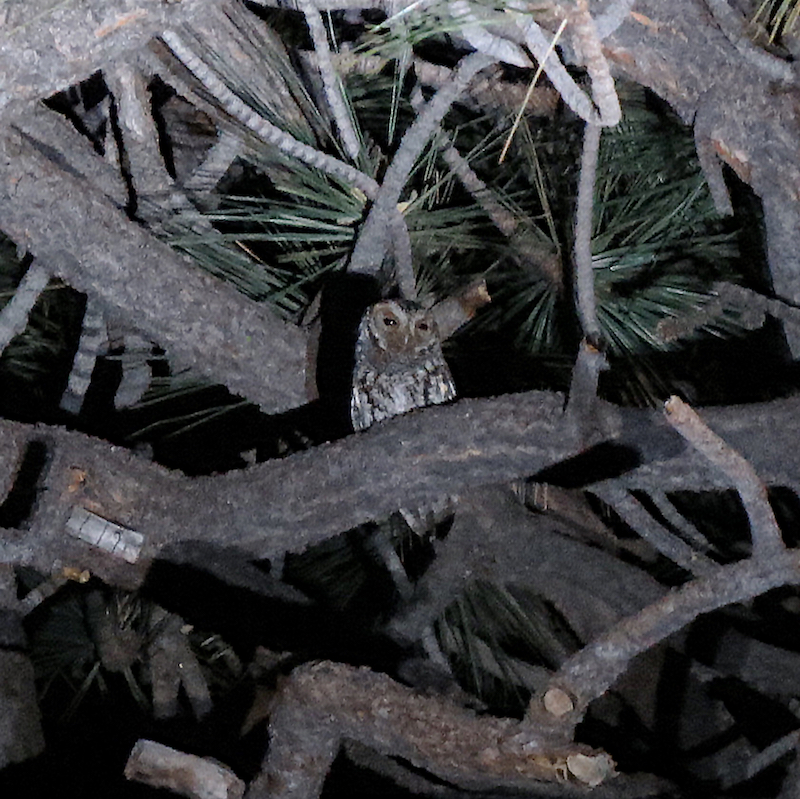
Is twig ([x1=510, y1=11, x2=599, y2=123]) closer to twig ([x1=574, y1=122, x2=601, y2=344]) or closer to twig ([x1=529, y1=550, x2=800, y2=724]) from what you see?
twig ([x1=574, y1=122, x2=601, y2=344])

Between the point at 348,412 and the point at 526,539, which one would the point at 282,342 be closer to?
the point at 348,412

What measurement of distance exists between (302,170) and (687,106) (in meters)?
0.49

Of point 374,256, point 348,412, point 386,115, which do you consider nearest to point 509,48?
point 374,256

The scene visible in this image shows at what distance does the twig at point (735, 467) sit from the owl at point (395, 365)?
1.61 ft

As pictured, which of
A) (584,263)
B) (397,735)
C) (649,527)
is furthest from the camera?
(649,527)

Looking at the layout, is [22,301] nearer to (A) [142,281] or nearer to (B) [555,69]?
(A) [142,281]

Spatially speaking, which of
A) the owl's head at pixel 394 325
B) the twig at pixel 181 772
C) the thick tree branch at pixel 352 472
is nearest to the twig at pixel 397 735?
the twig at pixel 181 772

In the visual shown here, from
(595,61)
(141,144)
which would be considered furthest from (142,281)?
(595,61)

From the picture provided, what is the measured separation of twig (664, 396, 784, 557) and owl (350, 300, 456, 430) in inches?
19.4

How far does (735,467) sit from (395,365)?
0.57 meters

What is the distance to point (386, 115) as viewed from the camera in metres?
1.43

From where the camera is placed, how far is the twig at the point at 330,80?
98 cm

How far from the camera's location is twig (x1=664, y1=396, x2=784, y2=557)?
784 millimetres

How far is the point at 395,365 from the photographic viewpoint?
1289mm
